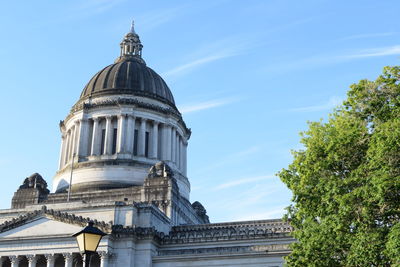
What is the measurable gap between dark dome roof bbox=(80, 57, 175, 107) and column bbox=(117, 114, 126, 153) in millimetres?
3216

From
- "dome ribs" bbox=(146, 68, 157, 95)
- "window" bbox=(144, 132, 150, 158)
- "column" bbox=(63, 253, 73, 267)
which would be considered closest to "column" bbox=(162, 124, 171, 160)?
"window" bbox=(144, 132, 150, 158)

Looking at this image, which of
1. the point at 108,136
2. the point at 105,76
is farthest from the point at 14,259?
the point at 105,76

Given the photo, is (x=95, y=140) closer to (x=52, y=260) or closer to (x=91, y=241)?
(x=52, y=260)

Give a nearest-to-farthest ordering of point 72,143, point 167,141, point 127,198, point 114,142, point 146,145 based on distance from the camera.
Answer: point 127,198
point 114,142
point 146,145
point 167,141
point 72,143

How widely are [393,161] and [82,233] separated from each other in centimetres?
1624

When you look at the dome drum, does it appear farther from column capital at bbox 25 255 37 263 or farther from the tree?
the tree

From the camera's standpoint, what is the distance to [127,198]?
176 feet

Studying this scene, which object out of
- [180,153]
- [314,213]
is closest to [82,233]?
[314,213]

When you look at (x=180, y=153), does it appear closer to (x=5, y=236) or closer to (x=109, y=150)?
(x=109, y=150)

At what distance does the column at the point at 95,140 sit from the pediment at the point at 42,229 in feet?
46.0

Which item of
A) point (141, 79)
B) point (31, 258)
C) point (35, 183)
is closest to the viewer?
point (31, 258)

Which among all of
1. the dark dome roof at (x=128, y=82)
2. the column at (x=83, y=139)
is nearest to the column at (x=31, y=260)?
the column at (x=83, y=139)

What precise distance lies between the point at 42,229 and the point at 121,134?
16.0 meters

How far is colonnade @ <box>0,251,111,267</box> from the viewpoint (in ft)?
147
